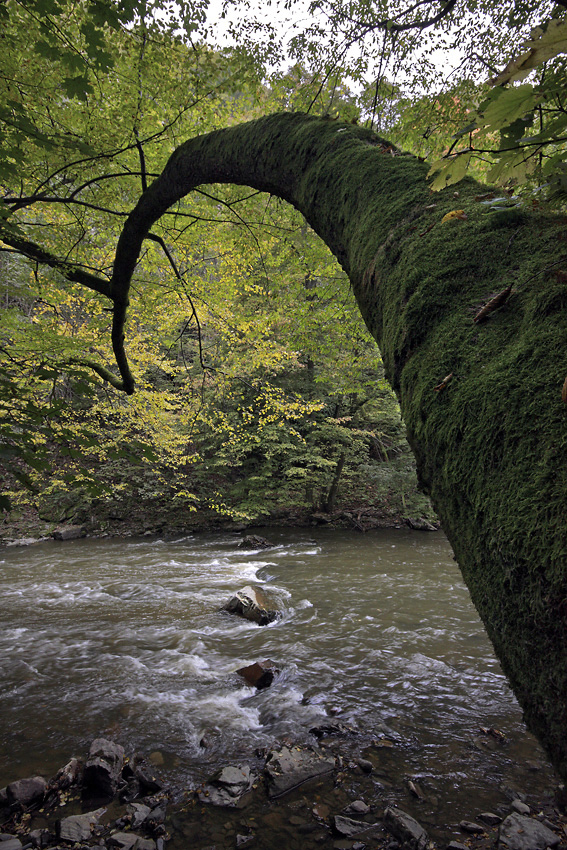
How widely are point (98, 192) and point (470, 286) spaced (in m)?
4.94

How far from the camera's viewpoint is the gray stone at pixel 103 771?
2977 millimetres

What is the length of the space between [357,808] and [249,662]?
2.43 meters

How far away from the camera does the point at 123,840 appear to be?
253cm

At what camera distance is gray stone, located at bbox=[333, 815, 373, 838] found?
2.64 meters

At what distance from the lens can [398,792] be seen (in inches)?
118

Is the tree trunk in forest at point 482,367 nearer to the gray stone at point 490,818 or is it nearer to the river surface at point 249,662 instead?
the gray stone at point 490,818

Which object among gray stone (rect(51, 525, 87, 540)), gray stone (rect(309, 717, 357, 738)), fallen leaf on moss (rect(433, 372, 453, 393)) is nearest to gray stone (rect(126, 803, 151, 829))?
gray stone (rect(309, 717, 357, 738))

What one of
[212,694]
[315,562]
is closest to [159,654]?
[212,694]

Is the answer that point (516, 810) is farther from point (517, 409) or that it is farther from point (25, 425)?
point (25, 425)

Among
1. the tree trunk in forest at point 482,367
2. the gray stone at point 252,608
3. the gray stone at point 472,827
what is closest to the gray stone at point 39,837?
the gray stone at point 472,827

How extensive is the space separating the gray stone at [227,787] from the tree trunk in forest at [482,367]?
300cm

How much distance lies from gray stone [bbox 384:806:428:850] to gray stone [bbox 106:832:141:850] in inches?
59.4

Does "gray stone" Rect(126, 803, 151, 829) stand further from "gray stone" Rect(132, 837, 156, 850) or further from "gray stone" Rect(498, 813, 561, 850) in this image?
"gray stone" Rect(498, 813, 561, 850)

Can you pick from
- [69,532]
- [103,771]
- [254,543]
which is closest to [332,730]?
[103,771]
